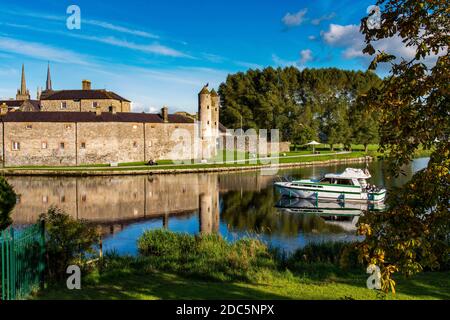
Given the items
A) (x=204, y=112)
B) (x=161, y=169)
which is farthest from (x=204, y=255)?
(x=204, y=112)

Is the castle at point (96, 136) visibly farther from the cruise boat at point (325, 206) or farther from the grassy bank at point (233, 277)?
the grassy bank at point (233, 277)

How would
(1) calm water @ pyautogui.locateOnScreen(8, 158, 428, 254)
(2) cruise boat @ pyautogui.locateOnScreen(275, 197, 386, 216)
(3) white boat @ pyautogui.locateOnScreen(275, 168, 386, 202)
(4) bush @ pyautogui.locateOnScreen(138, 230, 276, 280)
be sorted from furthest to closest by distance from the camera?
(3) white boat @ pyautogui.locateOnScreen(275, 168, 386, 202) < (2) cruise boat @ pyautogui.locateOnScreen(275, 197, 386, 216) < (1) calm water @ pyautogui.locateOnScreen(8, 158, 428, 254) < (4) bush @ pyautogui.locateOnScreen(138, 230, 276, 280)

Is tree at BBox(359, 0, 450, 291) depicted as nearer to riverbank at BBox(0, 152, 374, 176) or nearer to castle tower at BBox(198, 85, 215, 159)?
riverbank at BBox(0, 152, 374, 176)

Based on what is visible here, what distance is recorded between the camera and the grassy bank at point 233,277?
348 inches

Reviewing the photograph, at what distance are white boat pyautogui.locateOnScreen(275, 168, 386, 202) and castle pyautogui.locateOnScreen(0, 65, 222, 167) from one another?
86.5ft

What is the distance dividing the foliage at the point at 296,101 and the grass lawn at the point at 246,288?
6181 centimetres

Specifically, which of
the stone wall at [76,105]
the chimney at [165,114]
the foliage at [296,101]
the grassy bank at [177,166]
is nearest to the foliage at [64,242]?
the grassy bank at [177,166]

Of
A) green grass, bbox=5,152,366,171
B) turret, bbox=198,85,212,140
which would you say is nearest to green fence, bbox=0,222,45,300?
green grass, bbox=5,152,366,171

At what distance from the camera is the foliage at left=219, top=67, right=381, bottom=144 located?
7306 centimetres

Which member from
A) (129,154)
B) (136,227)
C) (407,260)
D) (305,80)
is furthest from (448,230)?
(305,80)

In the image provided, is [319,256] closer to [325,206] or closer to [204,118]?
[325,206]

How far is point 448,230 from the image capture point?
5254 mm

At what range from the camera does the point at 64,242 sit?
35.0 feet

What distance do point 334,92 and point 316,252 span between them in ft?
248
